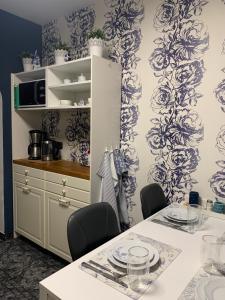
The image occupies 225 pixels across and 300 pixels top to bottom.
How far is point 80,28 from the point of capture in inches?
106

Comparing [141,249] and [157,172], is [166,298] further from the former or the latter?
[157,172]

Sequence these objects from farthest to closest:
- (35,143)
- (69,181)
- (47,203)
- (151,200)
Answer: (35,143)
(47,203)
(69,181)
(151,200)

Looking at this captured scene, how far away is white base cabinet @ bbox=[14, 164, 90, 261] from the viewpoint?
222cm

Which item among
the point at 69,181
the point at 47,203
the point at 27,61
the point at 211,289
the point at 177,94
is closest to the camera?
the point at 211,289

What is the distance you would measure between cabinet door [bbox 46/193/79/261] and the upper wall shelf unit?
3.06ft

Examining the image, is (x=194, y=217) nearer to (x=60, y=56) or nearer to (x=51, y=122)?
(x=60, y=56)

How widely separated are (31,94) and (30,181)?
0.94 m

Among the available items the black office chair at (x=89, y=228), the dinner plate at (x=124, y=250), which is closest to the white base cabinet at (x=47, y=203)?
the black office chair at (x=89, y=228)

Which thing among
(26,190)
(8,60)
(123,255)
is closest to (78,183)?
(26,190)

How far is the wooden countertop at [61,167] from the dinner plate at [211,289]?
4.34 ft

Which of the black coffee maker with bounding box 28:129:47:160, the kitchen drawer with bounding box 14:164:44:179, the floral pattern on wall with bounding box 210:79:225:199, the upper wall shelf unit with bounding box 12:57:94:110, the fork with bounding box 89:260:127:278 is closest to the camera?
the fork with bounding box 89:260:127:278

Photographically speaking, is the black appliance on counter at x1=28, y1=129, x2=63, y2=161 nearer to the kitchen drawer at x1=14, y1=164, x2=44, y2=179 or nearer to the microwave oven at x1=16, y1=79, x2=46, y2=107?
the kitchen drawer at x1=14, y1=164, x2=44, y2=179

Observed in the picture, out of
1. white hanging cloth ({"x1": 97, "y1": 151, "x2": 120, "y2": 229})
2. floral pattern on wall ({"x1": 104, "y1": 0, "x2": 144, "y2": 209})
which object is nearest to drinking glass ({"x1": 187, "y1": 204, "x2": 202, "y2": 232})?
white hanging cloth ({"x1": 97, "y1": 151, "x2": 120, "y2": 229})

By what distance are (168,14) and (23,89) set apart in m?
1.68
